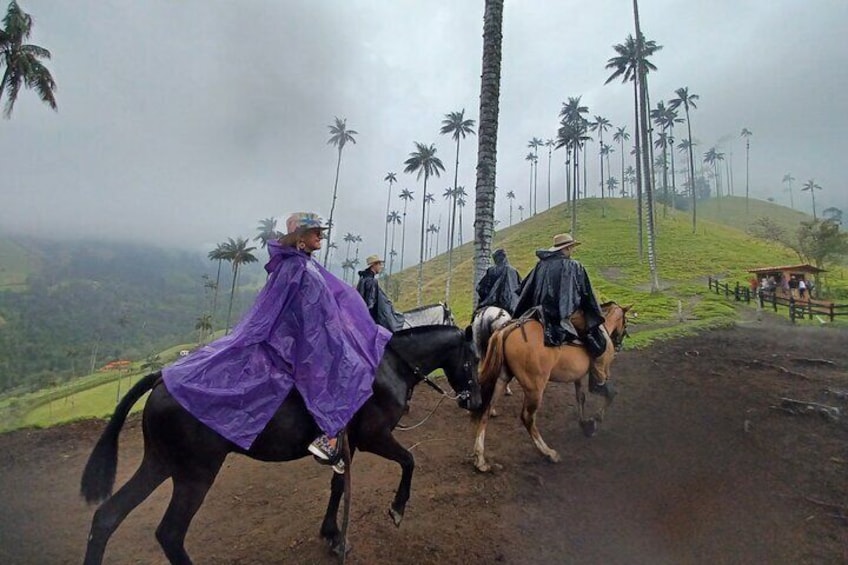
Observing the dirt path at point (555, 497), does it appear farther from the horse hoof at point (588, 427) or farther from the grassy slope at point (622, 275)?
the grassy slope at point (622, 275)

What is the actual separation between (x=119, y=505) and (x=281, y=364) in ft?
5.49

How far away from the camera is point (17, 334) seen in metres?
108

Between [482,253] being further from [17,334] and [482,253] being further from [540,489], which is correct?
[17,334]

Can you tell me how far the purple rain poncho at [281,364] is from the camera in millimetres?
3451

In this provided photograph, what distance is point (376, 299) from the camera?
332 inches

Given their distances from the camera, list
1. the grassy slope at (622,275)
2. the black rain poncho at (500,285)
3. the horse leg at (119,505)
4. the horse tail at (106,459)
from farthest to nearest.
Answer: the grassy slope at (622,275) < the black rain poncho at (500,285) < the horse tail at (106,459) < the horse leg at (119,505)

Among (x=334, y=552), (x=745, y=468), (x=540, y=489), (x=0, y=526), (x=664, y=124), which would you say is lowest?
(x=0, y=526)

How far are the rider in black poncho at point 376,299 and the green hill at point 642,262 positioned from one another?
843cm

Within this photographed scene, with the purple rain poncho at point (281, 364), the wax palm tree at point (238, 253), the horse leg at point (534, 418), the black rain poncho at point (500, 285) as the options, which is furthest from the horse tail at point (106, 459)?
the wax palm tree at point (238, 253)

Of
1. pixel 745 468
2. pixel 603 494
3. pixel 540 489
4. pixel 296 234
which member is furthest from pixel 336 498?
pixel 745 468

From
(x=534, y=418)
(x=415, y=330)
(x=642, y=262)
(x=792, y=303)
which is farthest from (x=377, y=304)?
(x=642, y=262)

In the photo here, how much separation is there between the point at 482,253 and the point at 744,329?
11336 millimetres

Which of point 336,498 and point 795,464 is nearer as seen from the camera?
point 336,498

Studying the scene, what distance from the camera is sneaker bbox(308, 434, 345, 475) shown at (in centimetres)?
375
